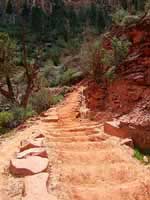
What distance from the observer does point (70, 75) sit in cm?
2562

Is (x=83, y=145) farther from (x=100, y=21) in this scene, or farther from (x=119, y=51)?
(x=100, y=21)

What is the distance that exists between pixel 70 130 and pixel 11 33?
109ft

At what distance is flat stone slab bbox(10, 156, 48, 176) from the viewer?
20.1 feet

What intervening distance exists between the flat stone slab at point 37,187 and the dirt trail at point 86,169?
0.12 metres

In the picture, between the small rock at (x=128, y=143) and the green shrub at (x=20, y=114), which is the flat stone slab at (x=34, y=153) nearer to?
the small rock at (x=128, y=143)

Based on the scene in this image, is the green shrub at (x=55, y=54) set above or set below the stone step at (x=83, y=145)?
Result: below

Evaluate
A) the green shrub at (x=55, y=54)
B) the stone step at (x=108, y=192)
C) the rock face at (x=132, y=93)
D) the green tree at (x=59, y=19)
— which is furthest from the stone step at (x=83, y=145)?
the green tree at (x=59, y=19)

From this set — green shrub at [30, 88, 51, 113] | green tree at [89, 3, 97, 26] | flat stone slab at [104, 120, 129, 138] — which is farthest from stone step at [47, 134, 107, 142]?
green tree at [89, 3, 97, 26]

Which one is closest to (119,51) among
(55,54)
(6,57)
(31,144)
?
(31,144)

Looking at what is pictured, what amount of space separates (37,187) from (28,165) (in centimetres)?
89

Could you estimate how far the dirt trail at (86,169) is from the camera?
5.62 m

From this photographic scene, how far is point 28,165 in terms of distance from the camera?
247 inches

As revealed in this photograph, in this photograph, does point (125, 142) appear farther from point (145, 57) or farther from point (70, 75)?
point (70, 75)

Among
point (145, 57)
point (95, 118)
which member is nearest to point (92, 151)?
point (95, 118)
